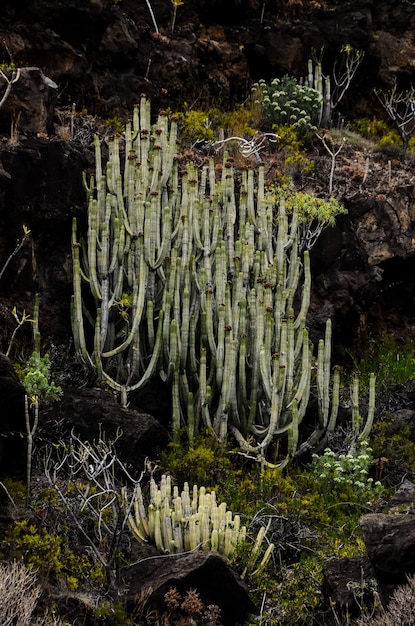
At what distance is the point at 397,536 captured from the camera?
20.5 ft

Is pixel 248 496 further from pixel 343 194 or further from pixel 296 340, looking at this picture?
pixel 343 194

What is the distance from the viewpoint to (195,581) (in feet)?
21.3

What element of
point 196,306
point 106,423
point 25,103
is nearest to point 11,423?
point 106,423

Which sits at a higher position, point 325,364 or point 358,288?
point 358,288

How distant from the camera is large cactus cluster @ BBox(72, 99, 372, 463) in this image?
9094mm

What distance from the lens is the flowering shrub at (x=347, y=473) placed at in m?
8.76

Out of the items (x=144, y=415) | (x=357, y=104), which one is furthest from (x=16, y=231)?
(x=357, y=104)

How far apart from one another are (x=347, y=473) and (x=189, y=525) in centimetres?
238

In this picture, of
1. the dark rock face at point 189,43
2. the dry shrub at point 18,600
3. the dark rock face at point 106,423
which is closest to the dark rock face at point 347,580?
the dry shrub at point 18,600

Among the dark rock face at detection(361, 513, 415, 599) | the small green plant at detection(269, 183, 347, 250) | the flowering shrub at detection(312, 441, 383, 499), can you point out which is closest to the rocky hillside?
the small green plant at detection(269, 183, 347, 250)

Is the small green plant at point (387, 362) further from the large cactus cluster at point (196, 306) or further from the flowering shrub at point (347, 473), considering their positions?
the flowering shrub at point (347, 473)

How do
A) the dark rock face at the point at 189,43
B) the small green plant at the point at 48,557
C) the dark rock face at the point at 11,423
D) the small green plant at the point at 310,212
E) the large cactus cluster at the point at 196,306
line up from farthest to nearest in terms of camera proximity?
the dark rock face at the point at 189,43 < the small green plant at the point at 310,212 < the large cactus cluster at the point at 196,306 < the dark rock face at the point at 11,423 < the small green plant at the point at 48,557

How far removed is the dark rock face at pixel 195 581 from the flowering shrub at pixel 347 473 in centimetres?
217

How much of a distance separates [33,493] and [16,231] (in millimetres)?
3202
